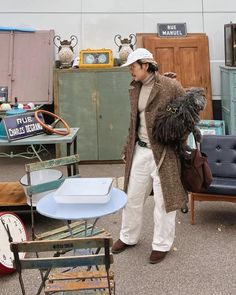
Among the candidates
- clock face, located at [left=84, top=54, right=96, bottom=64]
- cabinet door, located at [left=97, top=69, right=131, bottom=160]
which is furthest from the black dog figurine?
clock face, located at [left=84, top=54, right=96, bottom=64]

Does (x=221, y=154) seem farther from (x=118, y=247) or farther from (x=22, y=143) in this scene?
(x=22, y=143)

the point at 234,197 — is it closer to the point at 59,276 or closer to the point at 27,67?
the point at 59,276

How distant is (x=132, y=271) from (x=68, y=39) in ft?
13.7

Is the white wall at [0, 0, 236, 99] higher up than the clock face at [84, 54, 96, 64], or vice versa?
the white wall at [0, 0, 236, 99]

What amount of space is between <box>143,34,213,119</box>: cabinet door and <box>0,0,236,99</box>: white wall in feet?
1.06

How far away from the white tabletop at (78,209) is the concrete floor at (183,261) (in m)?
0.74

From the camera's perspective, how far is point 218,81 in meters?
6.25

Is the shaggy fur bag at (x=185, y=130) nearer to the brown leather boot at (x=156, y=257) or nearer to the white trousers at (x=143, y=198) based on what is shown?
the white trousers at (x=143, y=198)

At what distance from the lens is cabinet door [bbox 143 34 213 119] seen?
5879 millimetres

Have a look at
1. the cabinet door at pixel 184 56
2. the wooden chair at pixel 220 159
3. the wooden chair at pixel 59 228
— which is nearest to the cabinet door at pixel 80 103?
the cabinet door at pixel 184 56

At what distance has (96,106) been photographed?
5.62 meters

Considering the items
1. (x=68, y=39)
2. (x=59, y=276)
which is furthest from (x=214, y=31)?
(x=59, y=276)

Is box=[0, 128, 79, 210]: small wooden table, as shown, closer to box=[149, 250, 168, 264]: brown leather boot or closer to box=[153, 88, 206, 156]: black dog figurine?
box=[153, 88, 206, 156]: black dog figurine

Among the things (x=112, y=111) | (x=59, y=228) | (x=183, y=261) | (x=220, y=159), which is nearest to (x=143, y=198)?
(x=183, y=261)
